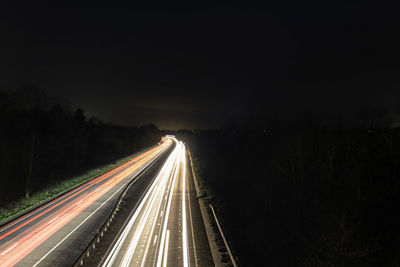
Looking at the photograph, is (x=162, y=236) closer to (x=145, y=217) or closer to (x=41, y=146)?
(x=145, y=217)

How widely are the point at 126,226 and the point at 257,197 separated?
Answer: 2729cm

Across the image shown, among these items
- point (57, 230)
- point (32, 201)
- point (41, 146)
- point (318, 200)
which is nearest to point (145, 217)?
point (57, 230)

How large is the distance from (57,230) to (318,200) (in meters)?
31.3

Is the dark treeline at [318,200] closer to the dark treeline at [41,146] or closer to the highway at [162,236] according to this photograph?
the highway at [162,236]

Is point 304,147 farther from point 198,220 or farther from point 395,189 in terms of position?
point 198,220

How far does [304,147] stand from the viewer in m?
36.9

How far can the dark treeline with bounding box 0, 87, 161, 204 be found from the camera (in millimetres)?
33844

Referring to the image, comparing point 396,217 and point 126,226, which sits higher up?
point 126,226

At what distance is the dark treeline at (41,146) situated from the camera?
3384cm

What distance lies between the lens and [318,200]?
32.6 m

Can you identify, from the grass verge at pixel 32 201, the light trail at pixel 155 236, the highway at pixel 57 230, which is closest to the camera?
the light trail at pixel 155 236

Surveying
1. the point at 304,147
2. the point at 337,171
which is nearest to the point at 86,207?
the point at 304,147

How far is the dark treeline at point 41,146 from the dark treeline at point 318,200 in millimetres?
28404

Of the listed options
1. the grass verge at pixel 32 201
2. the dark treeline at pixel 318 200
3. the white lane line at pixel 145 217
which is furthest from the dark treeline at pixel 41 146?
the dark treeline at pixel 318 200
